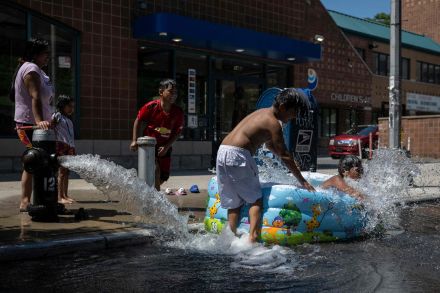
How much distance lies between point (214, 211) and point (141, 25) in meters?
8.48

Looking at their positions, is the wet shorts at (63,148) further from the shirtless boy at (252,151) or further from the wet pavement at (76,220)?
the shirtless boy at (252,151)

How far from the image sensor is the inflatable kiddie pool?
18.4ft

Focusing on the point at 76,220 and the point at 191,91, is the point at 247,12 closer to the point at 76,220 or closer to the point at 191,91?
the point at 191,91

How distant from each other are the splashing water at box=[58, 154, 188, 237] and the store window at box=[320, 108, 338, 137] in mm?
23873

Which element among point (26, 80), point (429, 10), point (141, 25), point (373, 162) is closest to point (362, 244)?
point (373, 162)

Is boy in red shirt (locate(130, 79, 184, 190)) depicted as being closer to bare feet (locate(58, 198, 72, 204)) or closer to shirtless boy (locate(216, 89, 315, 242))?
bare feet (locate(58, 198, 72, 204))

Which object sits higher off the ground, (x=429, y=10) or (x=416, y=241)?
(x=429, y=10)

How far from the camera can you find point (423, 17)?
44.8 m

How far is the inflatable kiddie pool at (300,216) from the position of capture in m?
5.61

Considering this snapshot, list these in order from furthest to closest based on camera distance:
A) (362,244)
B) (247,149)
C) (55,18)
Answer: (55,18)
(362,244)
(247,149)

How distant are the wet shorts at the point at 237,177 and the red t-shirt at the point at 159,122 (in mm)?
1843

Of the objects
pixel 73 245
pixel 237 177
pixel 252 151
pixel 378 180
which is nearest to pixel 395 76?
pixel 378 180

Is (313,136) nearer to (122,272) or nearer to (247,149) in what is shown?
(247,149)

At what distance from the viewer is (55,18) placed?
40.7ft
